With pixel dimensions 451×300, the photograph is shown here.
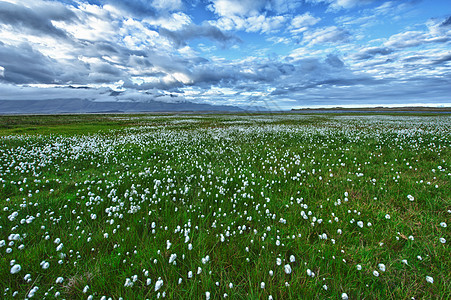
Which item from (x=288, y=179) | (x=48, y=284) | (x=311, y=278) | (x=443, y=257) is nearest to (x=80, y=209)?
(x=48, y=284)

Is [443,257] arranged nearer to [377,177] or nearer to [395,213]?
[395,213]

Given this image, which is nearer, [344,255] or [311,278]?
[311,278]

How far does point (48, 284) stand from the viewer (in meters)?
2.43

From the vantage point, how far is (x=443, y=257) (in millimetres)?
2977

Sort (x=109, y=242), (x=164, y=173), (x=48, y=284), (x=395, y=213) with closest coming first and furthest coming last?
(x=48, y=284) < (x=109, y=242) < (x=395, y=213) < (x=164, y=173)

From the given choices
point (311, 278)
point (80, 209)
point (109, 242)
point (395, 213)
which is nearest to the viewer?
point (311, 278)

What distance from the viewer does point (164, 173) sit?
6.86 metres

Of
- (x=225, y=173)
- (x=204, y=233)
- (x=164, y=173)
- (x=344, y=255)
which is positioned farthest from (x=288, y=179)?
(x=164, y=173)

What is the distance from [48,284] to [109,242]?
0.93 m

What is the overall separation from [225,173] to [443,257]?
507cm

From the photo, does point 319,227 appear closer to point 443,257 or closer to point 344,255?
point 344,255

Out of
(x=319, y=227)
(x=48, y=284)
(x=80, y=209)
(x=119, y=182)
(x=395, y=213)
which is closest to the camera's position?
(x=48, y=284)

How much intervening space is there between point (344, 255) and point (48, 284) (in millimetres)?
4221

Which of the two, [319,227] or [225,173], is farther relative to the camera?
[225,173]
